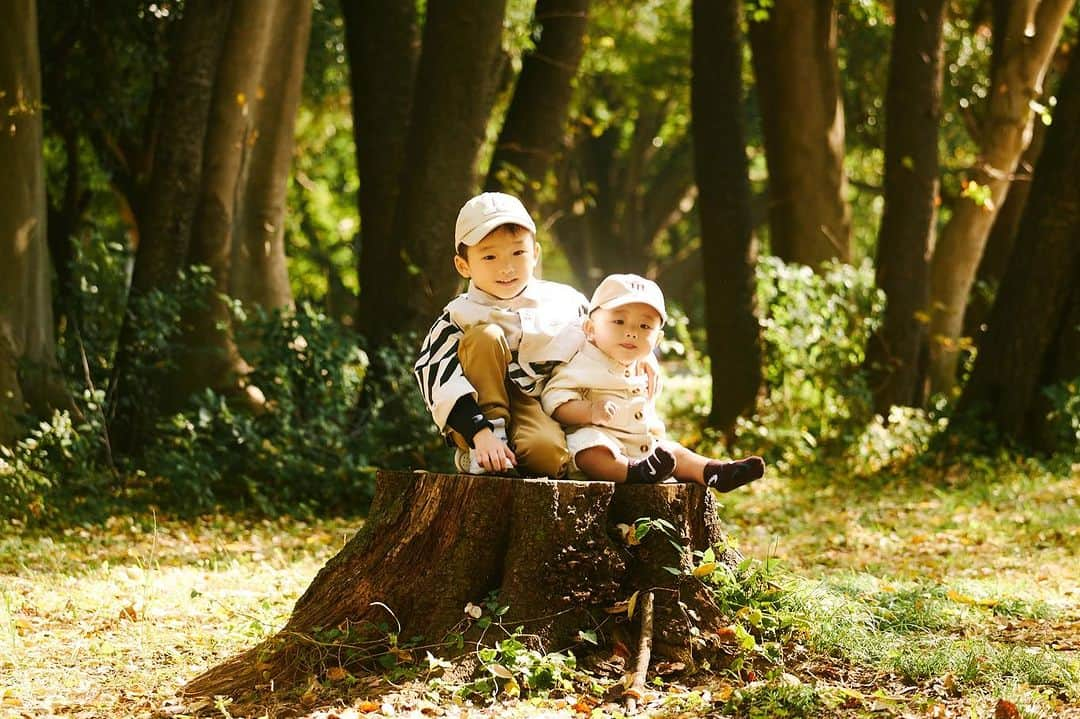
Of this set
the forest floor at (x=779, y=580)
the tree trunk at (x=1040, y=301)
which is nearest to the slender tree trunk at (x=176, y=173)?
the forest floor at (x=779, y=580)

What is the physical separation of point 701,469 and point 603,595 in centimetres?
62

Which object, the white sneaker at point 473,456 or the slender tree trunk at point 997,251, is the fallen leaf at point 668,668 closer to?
the white sneaker at point 473,456

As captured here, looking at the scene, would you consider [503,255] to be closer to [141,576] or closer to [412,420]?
[141,576]

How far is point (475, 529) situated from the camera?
480 cm

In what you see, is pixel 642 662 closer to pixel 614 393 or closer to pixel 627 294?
pixel 614 393

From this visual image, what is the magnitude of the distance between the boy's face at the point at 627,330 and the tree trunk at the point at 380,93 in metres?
6.60

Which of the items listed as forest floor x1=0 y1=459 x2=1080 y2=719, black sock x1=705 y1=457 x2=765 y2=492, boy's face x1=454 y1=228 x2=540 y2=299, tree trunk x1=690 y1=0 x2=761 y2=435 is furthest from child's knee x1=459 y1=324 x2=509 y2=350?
tree trunk x1=690 y1=0 x2=761 y2=435

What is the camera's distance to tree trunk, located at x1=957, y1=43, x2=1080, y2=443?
1091 cm

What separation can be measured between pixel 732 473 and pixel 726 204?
24.9 ft

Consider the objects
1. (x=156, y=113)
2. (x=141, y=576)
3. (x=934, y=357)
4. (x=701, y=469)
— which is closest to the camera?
(x=701, y=469)

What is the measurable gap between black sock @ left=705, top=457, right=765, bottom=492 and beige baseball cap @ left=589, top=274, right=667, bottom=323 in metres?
0.62

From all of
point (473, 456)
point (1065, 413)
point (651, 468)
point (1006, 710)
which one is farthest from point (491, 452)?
point (1065, 413)

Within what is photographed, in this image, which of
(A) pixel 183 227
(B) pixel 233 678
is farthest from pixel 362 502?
→ (B) pixel 233 678

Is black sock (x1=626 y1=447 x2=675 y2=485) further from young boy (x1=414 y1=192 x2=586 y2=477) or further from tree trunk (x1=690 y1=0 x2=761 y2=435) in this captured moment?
tree trunk (x1=690 y1=0 x2=761 y2=435)
